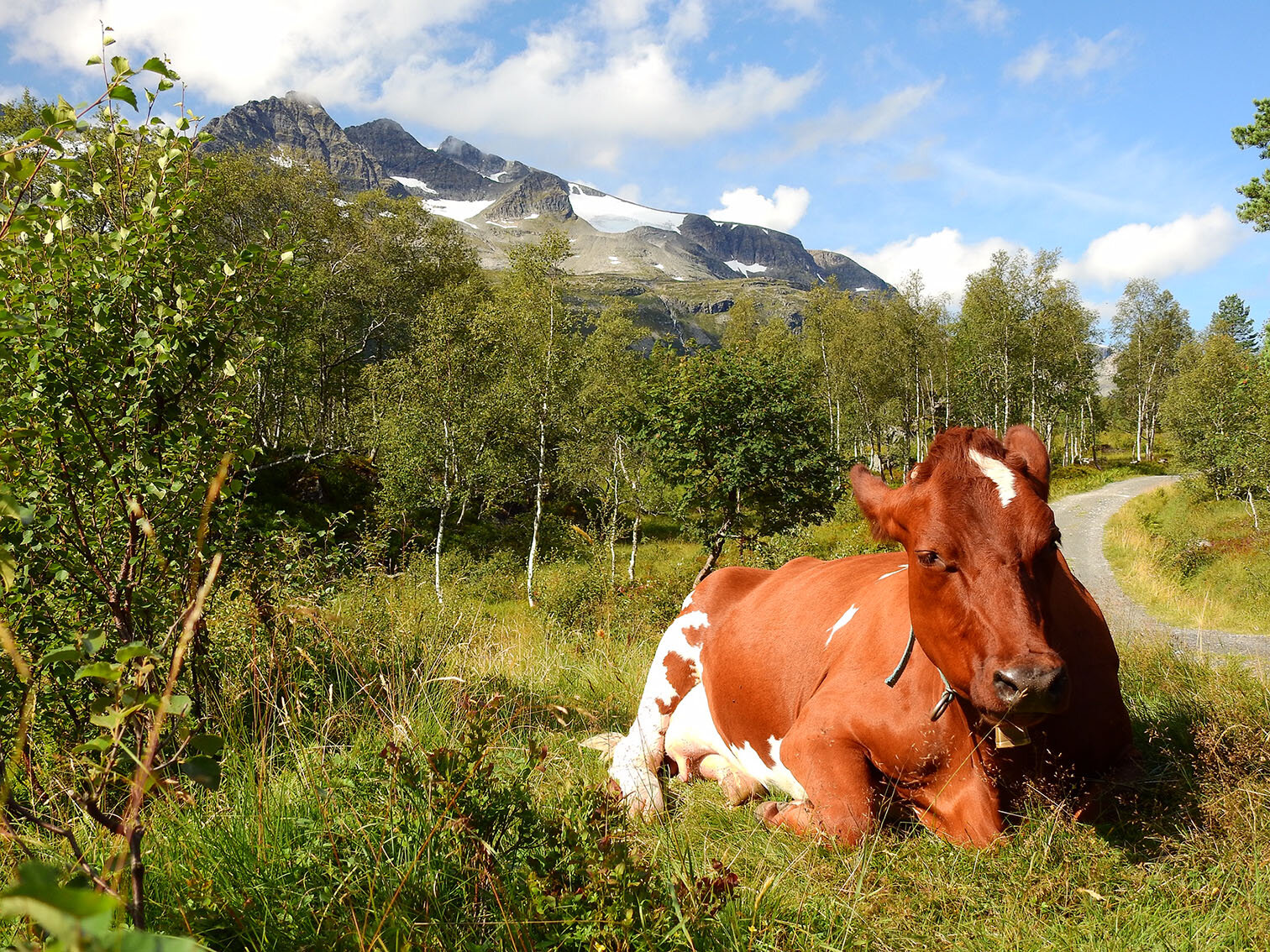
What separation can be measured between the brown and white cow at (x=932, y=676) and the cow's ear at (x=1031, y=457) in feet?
0.04

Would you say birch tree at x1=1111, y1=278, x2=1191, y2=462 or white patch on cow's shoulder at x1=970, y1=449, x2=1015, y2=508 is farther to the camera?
birch tree at x1=1111, y1=278, x2=1191, y2=462

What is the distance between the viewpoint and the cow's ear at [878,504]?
3410 mm

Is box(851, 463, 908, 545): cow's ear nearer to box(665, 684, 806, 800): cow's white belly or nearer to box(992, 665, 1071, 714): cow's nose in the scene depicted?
box(992, 665, 1071, 714): cow's nose

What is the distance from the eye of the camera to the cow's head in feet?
8.66

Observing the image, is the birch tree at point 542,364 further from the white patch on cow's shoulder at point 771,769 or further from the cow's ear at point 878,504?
the cow's ear at point 878,504

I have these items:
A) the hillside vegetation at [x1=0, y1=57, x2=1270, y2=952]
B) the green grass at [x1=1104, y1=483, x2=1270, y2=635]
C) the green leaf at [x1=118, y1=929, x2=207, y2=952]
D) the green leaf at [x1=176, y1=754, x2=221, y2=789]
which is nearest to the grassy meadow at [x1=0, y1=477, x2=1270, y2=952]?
the hillside vegetation at [x1=0, y1=57, x2=1270, y2=952]

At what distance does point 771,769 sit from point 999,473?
229cm

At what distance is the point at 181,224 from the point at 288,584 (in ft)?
10.8

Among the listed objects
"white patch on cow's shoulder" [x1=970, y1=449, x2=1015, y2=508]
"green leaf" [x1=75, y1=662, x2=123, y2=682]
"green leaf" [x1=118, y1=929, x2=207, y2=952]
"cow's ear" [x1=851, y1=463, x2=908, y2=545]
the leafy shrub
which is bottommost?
the leafy shrub

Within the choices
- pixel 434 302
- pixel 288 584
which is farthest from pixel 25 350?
pixel 434 302

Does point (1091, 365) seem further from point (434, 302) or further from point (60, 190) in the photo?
point (60, 190)

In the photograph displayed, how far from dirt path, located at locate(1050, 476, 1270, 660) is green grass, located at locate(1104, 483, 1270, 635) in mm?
454

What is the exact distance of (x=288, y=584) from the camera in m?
6.66

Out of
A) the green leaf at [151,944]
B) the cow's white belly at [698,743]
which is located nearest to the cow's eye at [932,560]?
the cow's white belly at [698,743]
